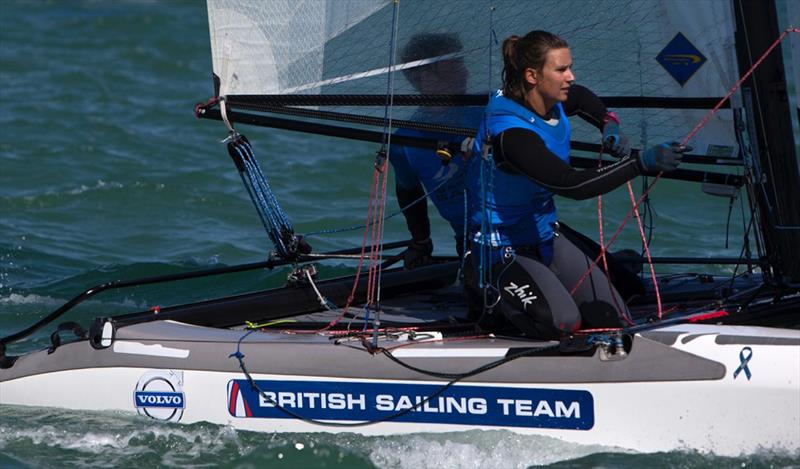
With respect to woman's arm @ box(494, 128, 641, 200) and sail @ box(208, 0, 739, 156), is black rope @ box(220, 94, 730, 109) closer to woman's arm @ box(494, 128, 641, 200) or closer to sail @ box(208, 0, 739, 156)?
sail @ box(208, 0, 739, 156)

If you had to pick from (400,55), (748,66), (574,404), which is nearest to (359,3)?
(400,55)

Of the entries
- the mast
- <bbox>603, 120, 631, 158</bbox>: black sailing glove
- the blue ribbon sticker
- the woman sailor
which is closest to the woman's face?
the woman sailor

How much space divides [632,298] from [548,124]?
107 centimetres

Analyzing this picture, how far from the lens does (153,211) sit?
27.7 ft

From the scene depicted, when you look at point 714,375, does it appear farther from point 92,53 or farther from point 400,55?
point 92,53

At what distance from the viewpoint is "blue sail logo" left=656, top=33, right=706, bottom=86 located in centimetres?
478

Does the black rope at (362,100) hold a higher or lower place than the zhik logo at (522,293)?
higher

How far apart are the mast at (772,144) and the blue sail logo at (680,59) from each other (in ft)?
1.03

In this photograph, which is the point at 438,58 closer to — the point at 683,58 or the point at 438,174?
the point at 438,174

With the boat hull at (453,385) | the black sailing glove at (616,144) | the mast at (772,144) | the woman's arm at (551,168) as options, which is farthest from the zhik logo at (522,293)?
the mast at (772,144)

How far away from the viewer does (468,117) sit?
16.5ft

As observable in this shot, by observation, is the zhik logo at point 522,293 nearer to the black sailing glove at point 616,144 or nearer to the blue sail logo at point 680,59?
the black sailing glove at point 616,144

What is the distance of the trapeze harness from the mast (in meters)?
0.57

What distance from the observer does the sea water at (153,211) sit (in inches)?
169
